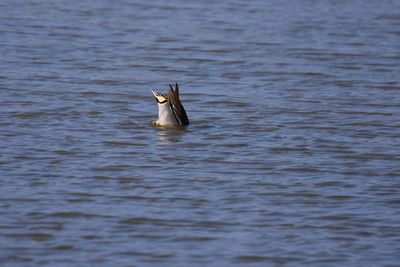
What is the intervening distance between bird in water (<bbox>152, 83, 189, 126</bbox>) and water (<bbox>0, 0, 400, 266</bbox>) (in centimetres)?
13

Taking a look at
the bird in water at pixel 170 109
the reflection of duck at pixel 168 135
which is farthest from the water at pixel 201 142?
the bird in water at pixel 170 109

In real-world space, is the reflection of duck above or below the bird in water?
below

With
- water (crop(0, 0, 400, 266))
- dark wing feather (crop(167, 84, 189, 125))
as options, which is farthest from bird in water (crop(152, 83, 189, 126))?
water (crop(0, 0, 400, 266))

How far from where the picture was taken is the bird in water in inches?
428

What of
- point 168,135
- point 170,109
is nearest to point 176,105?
point 170,109

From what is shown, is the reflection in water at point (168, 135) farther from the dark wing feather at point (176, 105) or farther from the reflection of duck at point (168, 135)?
the dark wing feather at point (176, 105)

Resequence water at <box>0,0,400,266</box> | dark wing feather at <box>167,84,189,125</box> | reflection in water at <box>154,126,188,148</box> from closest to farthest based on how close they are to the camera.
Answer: water at <box>0,0,400,266</box>
reflection in water at <box>154,126,188,148</box>
dark wing feather at <box>167,84,189,125</box>

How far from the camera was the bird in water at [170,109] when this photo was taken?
10.9 m

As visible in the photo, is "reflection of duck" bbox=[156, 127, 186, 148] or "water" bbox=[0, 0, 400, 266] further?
"reflection of duck" bbox=[156, 127, 186, 148]

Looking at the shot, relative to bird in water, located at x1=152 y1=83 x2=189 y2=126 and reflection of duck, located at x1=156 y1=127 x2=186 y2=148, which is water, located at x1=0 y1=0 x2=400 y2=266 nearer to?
reflection of duck, located at x1=156 y1=127 x2=186 y2=148

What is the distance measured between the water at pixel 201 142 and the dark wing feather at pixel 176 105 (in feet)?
0.49

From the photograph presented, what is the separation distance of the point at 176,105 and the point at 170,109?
12cm

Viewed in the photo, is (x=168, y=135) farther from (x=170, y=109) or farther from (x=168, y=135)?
(x=170, y=109)

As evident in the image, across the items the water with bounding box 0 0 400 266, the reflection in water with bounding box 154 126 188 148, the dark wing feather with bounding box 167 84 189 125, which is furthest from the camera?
the dark wing feather with bounding box 167 84 189 125
